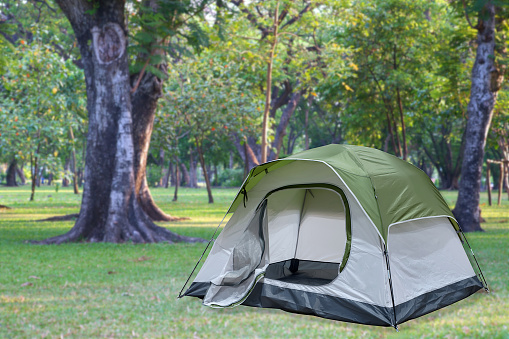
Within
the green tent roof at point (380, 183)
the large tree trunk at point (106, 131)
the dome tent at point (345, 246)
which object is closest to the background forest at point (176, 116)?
the large tree trunk at point (106, 131)

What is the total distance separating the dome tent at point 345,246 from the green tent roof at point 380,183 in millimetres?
17

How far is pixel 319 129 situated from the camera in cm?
4719

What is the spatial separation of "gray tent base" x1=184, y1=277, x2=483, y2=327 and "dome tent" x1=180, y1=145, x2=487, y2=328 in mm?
12

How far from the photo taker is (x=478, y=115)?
14375 millimetres

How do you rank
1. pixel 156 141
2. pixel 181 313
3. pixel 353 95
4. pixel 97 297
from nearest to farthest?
1. pixel 181 313
2. pixel 97 297
3. pixel 353 95
4. pixel 156 141

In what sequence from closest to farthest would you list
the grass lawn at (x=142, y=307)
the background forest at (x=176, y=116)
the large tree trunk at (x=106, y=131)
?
1. the grass lawn at (x=142, y=307)
2. the background forest at (x=176, y=116)
3. the large tree trunk at (x=106, y=131)

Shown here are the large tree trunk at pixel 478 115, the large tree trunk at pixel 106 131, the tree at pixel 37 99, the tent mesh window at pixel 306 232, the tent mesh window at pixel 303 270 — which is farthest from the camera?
the tree at pixel 37 99

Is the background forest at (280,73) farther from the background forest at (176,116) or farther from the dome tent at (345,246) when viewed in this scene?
the dome tent at (345,246)

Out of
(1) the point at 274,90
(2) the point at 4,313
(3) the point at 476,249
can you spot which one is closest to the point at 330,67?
(3) the point at 476,249

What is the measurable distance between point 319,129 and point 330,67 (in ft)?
105

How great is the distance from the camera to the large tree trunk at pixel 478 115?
1416 cm

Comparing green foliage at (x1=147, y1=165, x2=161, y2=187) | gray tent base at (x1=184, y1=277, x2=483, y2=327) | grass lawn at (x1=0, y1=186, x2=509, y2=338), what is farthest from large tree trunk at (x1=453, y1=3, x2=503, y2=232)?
green foliage at (x1=147, y1=165, x2=161, y2=187)

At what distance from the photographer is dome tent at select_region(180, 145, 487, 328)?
20.4 feet

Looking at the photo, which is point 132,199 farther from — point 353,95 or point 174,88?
point 174,88
